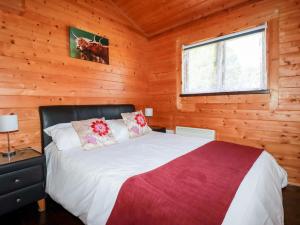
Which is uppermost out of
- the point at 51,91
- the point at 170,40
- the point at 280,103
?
the point at 170,40

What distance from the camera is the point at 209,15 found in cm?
315

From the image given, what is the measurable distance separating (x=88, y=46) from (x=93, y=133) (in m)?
1.50

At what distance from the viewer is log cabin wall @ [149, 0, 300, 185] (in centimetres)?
245

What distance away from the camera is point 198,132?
131 inches

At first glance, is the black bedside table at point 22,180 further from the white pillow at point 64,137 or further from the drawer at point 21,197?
the white pillow at point 64,137

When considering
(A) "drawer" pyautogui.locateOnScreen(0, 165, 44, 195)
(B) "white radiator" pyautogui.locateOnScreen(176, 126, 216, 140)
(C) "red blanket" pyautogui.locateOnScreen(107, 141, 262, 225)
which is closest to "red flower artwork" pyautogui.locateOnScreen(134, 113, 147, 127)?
(B) "white radiator" pyautogui.locateOnScreen(176, 126, 216, 140)

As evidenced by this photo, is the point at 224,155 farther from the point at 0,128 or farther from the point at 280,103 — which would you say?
the point at 0,128

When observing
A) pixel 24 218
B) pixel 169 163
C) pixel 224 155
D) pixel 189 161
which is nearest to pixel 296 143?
pixel 224 155

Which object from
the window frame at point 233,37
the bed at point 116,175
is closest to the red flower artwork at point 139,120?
the bed at point 116,175

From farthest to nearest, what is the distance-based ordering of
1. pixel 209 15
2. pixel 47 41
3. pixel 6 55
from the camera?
pixel 209 15 → pixel 47 41 → pixel 6 55

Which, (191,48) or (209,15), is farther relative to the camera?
(191,48)

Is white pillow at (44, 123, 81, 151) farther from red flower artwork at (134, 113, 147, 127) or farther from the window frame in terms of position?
the window frame

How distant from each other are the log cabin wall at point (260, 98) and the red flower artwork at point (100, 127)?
5.72ft

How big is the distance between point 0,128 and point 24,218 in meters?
0.93
